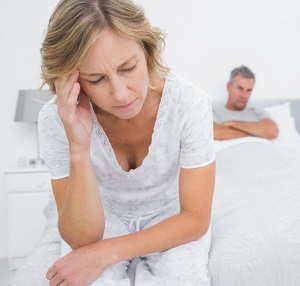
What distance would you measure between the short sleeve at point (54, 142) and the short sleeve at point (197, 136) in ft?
1.11

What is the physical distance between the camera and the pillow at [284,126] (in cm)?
310

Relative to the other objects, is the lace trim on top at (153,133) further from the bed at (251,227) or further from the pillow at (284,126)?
the pillow at (284,126)

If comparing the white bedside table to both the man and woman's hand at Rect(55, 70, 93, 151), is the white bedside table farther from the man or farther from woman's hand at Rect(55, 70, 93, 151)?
woman's hand at Rect(55, 70, 93, 151)

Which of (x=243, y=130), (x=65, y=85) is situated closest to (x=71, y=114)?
(x=65, y=85)

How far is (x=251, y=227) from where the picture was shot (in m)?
1.47

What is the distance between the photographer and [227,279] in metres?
1.20

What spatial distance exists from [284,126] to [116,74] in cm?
235

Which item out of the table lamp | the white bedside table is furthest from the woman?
the table lamp

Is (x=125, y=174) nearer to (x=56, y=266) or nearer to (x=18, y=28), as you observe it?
(x=56, y=266)

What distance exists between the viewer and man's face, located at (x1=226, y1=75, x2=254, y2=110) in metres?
3.26

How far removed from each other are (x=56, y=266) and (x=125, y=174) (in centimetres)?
33

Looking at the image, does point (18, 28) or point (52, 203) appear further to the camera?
point (18, 28)

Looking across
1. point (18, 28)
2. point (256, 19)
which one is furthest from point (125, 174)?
point (256, 19)

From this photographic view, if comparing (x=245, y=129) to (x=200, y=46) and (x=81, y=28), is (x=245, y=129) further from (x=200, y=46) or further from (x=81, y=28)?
(x=81, y=28)
